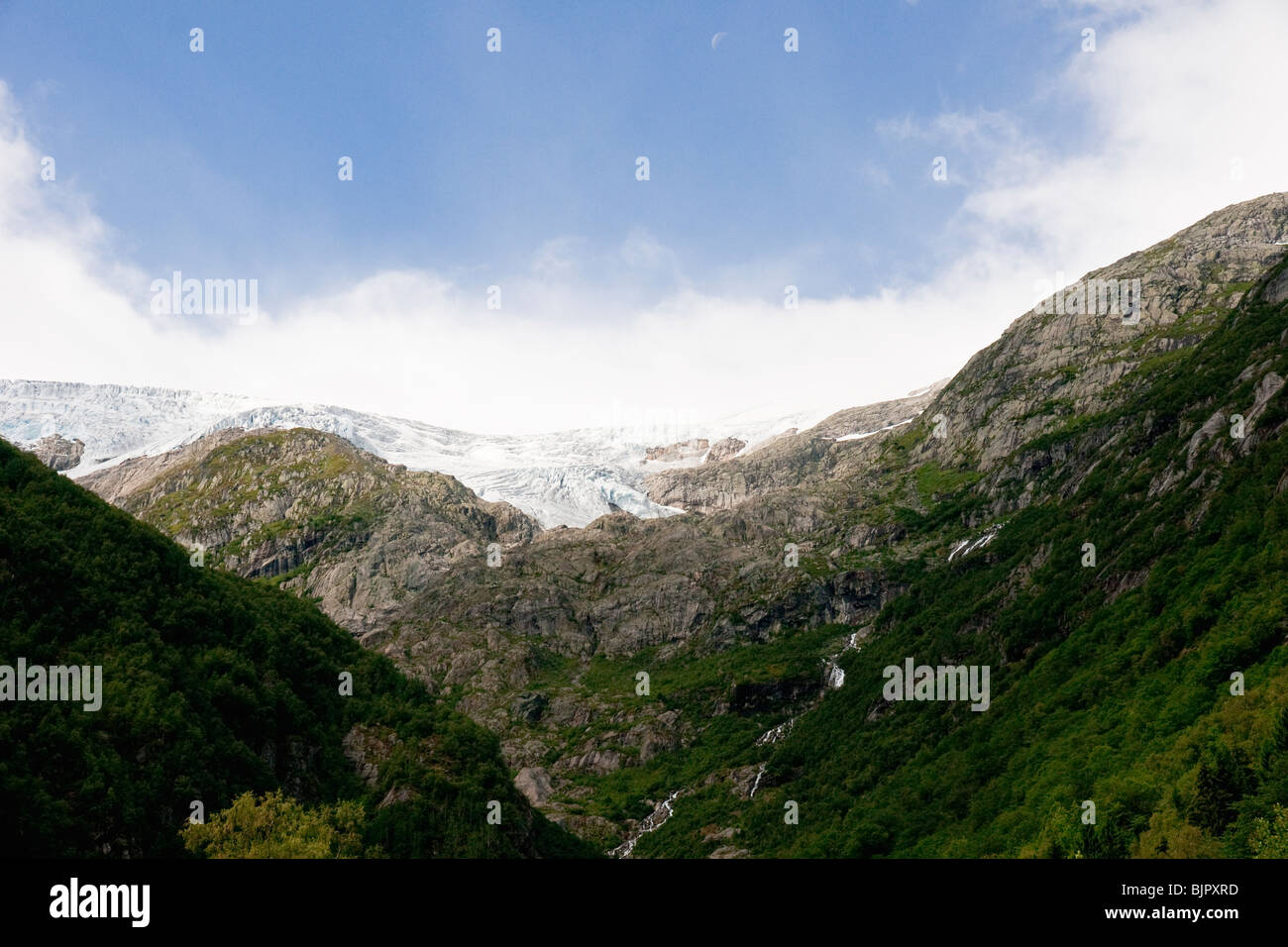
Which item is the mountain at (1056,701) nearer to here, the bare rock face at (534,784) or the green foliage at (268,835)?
the bare rock face at (534,784)

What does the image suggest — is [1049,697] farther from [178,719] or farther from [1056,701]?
[178,719]

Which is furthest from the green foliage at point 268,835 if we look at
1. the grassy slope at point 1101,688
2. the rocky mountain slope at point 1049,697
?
the rocky mountain slope at point 1049,697

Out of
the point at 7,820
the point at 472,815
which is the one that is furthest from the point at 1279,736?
the point at 7,820

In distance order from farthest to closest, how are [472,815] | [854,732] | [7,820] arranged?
[854,732] < [472,815] < [7,820]

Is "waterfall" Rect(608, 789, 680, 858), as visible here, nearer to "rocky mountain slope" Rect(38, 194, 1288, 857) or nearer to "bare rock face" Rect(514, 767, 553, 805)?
"rocky mountain slope" Rect(38, 194, 1288, 857)

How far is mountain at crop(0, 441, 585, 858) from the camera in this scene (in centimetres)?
6756

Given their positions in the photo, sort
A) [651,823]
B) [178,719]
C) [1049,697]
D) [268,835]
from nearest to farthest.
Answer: [268,835] < [178,719] < [1049,697] < [651,823]

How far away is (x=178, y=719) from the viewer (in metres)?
77.2

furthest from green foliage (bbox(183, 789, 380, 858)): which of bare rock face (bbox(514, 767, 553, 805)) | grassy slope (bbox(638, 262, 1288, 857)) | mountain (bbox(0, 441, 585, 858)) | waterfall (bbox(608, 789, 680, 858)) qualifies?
bare rock face (bbox(514, 767, 553, 805))

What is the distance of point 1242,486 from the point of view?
82562mm

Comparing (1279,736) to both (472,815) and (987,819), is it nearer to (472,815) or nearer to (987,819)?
(987,819)

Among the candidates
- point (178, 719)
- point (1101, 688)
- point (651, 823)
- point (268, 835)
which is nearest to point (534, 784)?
point (651, 823)

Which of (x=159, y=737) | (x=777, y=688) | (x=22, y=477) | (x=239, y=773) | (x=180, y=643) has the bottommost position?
(x=777, y=688)
